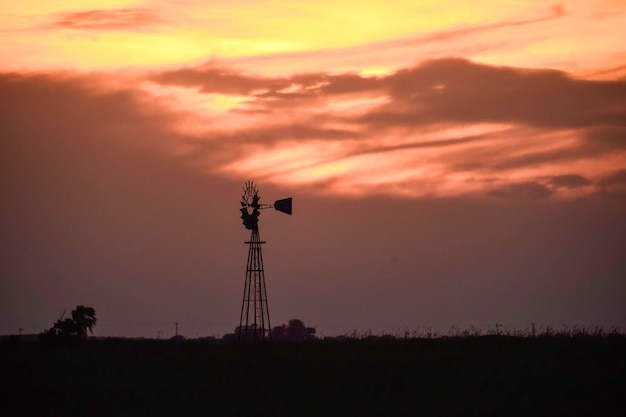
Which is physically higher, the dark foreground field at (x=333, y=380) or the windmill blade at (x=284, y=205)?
the windmill blade at (x=284, y=205)

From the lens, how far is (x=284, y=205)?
178 feet

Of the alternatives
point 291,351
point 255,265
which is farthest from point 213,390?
point 255,265

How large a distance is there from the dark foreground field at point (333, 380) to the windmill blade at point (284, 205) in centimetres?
995

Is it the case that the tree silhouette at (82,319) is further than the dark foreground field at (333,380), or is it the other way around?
the tree silhouette at (82,319)

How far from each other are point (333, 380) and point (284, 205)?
19421 millimetres

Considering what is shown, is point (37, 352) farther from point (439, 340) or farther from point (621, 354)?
point (621, 354)

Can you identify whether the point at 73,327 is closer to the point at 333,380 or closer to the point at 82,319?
the point at 82,319

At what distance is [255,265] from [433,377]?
61.3ft

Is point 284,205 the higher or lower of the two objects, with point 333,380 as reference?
higher

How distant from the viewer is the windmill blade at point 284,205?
54.3 m

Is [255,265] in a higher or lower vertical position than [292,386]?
higher

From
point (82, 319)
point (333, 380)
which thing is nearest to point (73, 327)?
point (82, 319)

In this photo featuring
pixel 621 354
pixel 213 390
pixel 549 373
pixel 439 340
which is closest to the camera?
pixel 213 390

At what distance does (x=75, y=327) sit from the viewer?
53.2 metres
